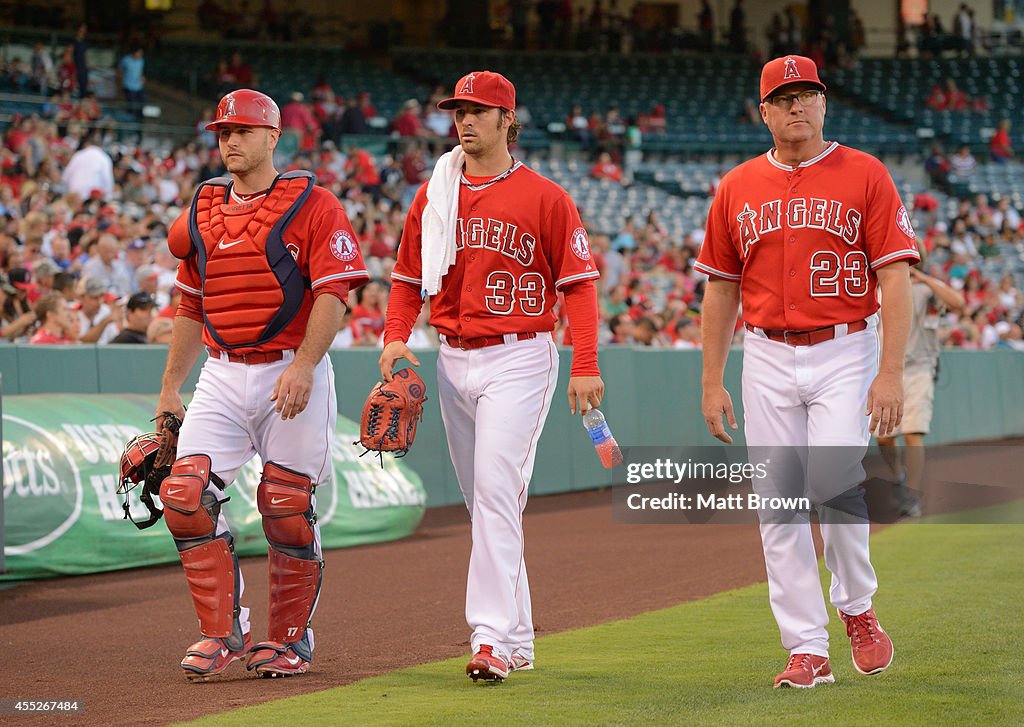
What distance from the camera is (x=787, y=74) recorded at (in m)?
5.09

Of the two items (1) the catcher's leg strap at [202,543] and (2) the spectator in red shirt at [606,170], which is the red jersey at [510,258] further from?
(2) the spectator in red shirt at [606,170]

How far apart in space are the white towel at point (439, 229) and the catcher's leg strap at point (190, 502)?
111cm

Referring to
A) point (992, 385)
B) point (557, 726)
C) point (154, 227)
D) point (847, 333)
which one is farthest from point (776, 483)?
point (992, 385)

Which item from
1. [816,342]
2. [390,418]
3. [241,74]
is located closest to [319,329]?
[390,418]

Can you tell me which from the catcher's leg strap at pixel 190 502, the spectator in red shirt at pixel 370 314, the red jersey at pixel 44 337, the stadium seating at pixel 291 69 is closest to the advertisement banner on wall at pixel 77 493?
the red jersey at pixel 44 337

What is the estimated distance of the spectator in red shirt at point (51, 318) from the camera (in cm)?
1025

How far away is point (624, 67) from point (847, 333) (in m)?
31.8

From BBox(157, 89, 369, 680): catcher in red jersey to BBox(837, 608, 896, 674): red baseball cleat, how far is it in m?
2.07

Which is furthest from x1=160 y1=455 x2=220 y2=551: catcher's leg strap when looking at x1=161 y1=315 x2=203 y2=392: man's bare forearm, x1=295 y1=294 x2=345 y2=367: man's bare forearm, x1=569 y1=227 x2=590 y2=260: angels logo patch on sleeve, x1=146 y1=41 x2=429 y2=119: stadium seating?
x1=146 y1=41 x2=429 y2=119: stadium seating

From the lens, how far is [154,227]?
14984 millimetres

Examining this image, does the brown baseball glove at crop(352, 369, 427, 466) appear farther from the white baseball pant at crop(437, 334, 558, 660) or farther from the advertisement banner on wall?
the advertisement banner on wall

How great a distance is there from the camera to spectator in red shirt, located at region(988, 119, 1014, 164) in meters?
33.6

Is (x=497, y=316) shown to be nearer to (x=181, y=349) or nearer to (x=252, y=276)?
(x=252, y=276)

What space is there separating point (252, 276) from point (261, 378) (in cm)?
40
